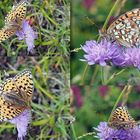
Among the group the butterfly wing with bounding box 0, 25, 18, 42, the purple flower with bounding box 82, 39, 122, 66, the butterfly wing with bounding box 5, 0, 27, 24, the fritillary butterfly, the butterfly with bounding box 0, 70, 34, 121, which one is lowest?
the fritillary butterfly

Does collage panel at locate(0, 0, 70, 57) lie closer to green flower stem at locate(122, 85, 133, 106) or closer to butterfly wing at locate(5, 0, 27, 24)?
butterfly wing at locate(5, 0, 27, 24)

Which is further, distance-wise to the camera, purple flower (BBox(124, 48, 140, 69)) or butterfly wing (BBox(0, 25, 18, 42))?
butterfly wing (BBox(0, 25, 18, 42))

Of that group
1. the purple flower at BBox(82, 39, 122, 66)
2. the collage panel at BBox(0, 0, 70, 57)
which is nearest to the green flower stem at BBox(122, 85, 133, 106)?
the purple flower at BBox(82, 39, 122, 66)

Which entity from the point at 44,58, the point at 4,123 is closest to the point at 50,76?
the point at 44,58

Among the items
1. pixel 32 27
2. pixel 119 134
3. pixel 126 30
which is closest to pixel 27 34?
pixel 32 27

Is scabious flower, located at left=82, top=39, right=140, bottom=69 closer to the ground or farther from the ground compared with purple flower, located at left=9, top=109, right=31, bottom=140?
farther from the ground

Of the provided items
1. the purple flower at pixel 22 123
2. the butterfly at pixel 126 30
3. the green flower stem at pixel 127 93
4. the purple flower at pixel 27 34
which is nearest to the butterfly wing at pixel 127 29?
the butterfly at pixel 126 30

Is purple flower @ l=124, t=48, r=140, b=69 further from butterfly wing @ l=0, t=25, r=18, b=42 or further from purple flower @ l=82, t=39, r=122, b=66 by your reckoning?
butterfly wing @ l=0, t=25, r=18, b=42

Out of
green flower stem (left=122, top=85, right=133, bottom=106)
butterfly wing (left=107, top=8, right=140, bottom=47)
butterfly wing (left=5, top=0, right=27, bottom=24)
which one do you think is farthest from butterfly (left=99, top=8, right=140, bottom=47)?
butterfly wing (left=5, top=0, right=27, bottom=24)
